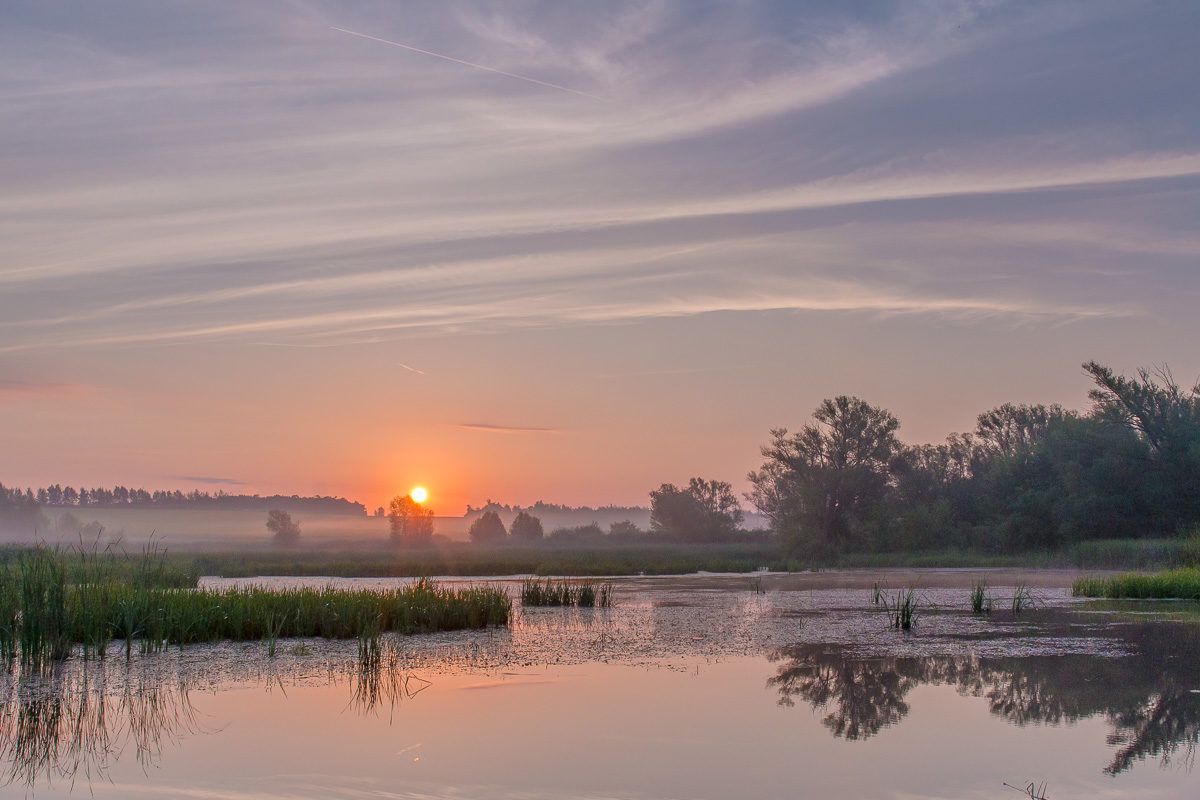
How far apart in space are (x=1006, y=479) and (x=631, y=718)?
1632 inches

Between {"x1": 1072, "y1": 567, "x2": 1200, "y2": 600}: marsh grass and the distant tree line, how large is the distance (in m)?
16.2

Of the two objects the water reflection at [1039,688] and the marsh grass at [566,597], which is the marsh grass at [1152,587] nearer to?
the water reflection at [1039,688]

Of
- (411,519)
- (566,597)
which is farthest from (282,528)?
(566,597)

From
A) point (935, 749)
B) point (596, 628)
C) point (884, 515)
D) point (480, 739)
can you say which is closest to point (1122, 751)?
point (935, 749)

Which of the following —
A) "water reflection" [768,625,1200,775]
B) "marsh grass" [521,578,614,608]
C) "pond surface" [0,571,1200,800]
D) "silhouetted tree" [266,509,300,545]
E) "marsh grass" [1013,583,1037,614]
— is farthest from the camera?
"silhouetted tree" [266,509,300,545]

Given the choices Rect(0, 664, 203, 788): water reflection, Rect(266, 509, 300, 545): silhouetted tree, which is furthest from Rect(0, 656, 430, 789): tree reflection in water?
Rect(266, 509, 300, 545): silhouetted tree

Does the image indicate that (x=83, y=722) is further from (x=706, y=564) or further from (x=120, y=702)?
(x=706, y=564)

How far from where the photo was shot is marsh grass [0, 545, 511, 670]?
1245cm

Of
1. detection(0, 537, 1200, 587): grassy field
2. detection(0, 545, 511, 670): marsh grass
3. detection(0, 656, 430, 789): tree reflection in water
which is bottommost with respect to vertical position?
detection(0, 537, 1200, 587): grassy field

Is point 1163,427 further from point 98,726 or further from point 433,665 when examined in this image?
point 98,726

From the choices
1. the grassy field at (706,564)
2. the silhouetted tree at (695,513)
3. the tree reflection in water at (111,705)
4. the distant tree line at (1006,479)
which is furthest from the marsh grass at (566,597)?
the silhouetted tree at (695,513)

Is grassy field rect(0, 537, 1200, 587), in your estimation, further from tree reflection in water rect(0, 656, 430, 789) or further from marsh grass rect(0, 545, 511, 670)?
tree reflection in water rect(0, 656, 430, 789)

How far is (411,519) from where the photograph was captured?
8581cm

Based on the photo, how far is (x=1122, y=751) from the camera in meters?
8.09
